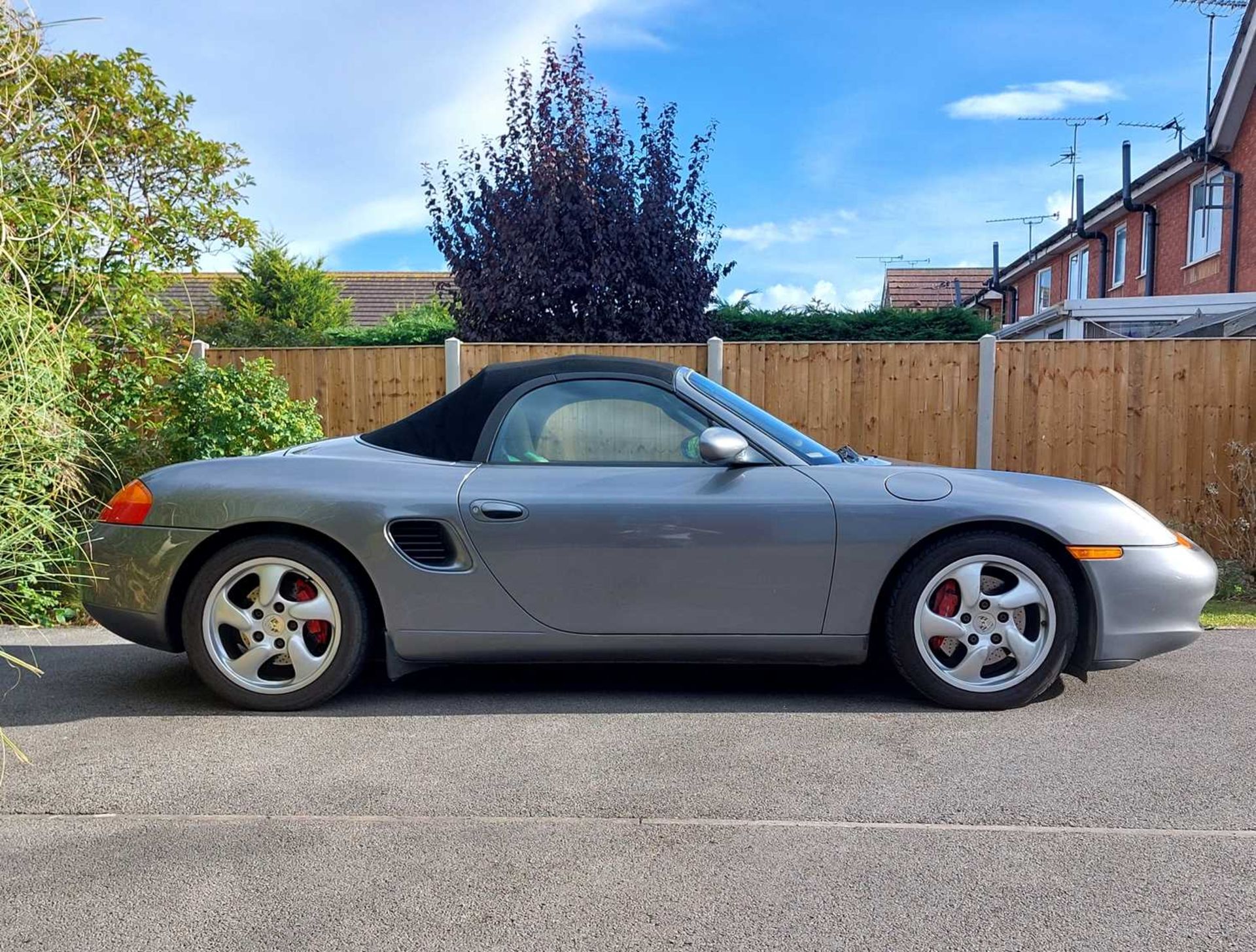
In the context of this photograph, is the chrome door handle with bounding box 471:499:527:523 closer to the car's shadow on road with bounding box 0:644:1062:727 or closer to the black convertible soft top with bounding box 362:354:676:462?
the black convertible soft top with bounding box 362:354:676:462

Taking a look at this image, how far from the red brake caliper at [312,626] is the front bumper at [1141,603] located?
285cm

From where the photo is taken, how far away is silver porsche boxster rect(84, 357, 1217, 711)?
372 cm

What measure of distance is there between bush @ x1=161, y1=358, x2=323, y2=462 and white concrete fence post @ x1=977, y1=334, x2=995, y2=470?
214 inches

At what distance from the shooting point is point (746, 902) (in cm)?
233

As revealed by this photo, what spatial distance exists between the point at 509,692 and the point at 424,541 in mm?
772

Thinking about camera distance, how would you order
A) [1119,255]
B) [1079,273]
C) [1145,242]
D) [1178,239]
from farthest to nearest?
[1079,273]
[1119,255]
[1145,242]
[1178,239]

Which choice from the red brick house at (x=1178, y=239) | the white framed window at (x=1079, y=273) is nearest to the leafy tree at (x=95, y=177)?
the red brick house at (x=1178, y=239)

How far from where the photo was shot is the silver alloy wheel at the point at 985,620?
146 inches

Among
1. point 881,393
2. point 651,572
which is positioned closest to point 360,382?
point 881,393

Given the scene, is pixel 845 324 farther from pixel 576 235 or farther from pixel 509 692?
pixel 509 692

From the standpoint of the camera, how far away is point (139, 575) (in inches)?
151

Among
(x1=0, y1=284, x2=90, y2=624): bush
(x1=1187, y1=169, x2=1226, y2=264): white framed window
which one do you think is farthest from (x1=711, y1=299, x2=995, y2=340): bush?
(x1=0, y1=284, x2=90, y2=624): bush

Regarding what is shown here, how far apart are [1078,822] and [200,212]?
7297mm

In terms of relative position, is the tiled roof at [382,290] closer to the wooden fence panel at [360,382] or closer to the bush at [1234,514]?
the wooden fence panel at [360,382]
